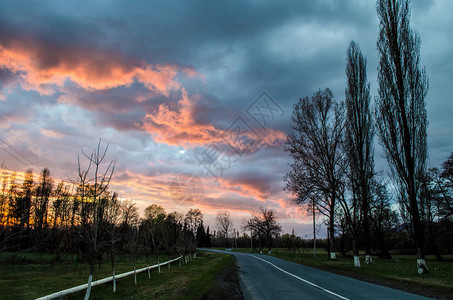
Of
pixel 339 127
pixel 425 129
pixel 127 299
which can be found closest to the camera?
pixel 127 299

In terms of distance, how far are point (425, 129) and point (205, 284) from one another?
21.0m

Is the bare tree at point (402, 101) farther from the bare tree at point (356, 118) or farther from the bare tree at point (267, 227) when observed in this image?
the bare tree at point (267, 227)

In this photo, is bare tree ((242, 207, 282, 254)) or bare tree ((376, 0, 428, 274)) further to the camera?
bare tree ((242, 207, 282, 254))

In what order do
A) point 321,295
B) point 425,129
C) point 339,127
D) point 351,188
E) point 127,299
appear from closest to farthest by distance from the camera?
point 321,295
point 127,299
point 425,129
point 351,188
point 339,127

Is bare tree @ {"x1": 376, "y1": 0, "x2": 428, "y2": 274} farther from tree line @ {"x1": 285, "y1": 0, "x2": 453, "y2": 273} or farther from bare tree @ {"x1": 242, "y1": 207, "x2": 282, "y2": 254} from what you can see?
bare tree @ {"x1": 242, "y1": 207, "x2": 282, "y2": 254}

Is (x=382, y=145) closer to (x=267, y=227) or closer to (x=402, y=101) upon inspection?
(x=402, y=101)

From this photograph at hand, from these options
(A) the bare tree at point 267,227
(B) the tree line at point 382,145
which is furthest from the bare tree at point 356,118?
(A) the bare tree at point 267,227

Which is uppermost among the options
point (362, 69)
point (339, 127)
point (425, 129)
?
point (362, 69)

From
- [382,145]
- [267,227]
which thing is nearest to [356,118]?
[382,145]

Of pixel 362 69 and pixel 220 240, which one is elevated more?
pixel 362 69

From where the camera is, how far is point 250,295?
11.8m

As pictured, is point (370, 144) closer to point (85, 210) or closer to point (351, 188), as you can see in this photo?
point (351, 188)

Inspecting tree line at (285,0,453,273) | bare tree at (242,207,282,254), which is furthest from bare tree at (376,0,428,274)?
bare tree at (242,207,282,254)

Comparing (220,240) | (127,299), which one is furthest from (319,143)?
(220,240)
